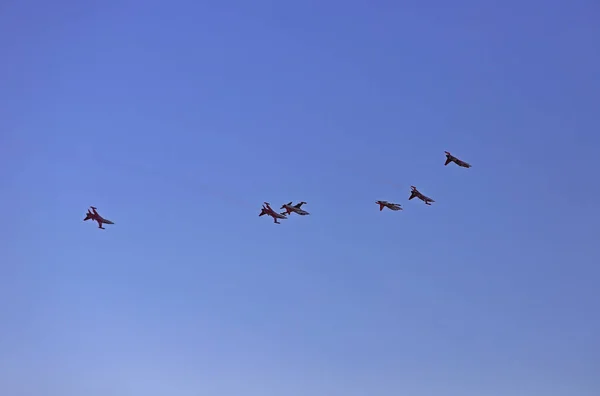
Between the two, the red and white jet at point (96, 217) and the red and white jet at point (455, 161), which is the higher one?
the red and white jet at point (455, 161)

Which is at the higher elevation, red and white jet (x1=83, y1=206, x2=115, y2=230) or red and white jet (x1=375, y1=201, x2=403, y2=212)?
red and white jet (x1=375, y1=201, x2=403, y2=212)

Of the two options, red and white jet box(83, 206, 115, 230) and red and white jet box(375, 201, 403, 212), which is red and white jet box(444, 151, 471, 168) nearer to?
red and white jet box(375, 201, 403, 212)

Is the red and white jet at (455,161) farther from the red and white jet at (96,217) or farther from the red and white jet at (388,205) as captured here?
the red and white jet at (96,217)

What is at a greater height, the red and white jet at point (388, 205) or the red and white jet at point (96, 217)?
the red and white jet at point (388, 205)

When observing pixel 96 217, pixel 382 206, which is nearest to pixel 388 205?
pixel 382 206

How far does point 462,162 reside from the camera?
190 m

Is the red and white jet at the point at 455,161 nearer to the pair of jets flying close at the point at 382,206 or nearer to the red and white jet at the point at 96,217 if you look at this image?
the pair of jets flying close at the point at 382,206

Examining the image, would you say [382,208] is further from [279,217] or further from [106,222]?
[106,222]

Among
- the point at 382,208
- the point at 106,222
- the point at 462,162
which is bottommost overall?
the point at 106,222

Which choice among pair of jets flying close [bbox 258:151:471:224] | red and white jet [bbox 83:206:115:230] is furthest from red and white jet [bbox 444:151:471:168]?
red and white jet [bbox 83:206:115:230]

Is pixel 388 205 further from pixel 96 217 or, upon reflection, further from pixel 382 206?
pixel 96 217

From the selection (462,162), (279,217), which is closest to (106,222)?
(279,217)

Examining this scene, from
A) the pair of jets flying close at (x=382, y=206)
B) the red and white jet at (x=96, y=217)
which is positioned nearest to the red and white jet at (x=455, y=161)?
the pair of jets flying close at (x=382, y=206)

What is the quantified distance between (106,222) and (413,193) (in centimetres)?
6682
